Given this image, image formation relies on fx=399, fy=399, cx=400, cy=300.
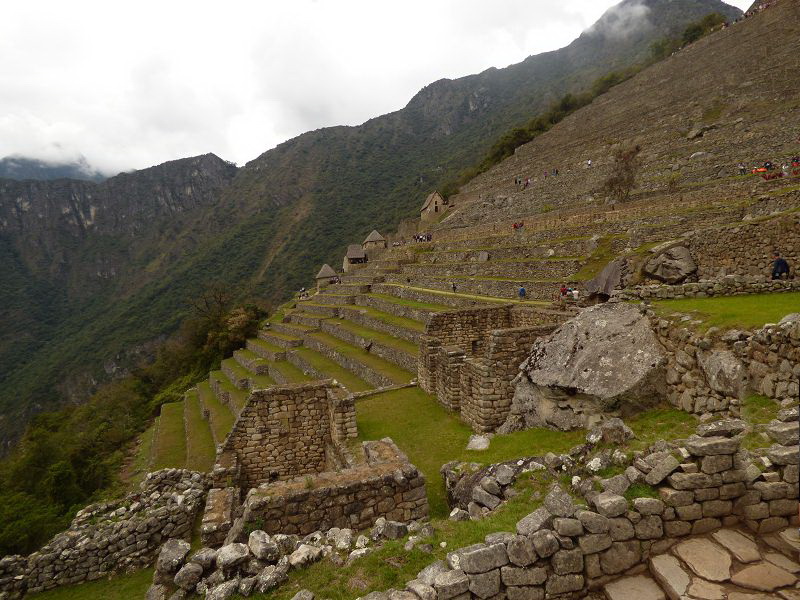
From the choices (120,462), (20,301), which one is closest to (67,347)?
(20,301)

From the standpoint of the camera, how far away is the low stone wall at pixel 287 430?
8164 millimetres

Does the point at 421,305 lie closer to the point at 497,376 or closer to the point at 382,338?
the point at 382,338

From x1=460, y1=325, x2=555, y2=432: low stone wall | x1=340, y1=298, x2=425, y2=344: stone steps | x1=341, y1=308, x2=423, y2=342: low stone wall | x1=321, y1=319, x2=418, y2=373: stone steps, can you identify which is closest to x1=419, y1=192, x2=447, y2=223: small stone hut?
x1=340, y1=298, x2=425, y2=344: stone steps

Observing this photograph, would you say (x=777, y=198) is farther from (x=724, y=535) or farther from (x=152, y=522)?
(x=152, y=522)

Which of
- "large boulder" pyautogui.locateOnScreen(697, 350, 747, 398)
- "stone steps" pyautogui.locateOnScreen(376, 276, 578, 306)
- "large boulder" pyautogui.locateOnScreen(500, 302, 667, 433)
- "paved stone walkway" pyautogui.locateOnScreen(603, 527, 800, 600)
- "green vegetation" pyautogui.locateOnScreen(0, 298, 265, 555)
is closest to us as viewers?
"paved stone walkway" pyautogui.locateOnScreen(603, 527, 800, 600)

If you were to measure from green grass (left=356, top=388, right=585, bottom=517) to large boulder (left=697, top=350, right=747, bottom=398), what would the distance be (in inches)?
73.8

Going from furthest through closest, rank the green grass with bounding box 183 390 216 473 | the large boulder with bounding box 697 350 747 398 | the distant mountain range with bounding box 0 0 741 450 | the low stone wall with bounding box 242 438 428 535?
the distant mountain range with bounding box 0 0 741 450 < the green grass with bounding box 183 390 216 473 < the low stone wall with bounding box 242 438 428 535 < the large boulder with bounding box 697 350 747 398

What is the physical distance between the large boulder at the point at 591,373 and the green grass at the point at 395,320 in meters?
9.08

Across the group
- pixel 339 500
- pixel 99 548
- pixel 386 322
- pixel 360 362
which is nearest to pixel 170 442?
pixel 360 362

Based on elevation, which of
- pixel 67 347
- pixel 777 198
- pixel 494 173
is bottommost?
pixel 67 347

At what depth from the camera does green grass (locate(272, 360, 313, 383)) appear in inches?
683

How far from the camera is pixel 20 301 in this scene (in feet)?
436

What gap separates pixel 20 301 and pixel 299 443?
17550cm

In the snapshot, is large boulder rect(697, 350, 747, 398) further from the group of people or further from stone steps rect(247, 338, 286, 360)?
stone steps rect(247, 338, 286, 360)
